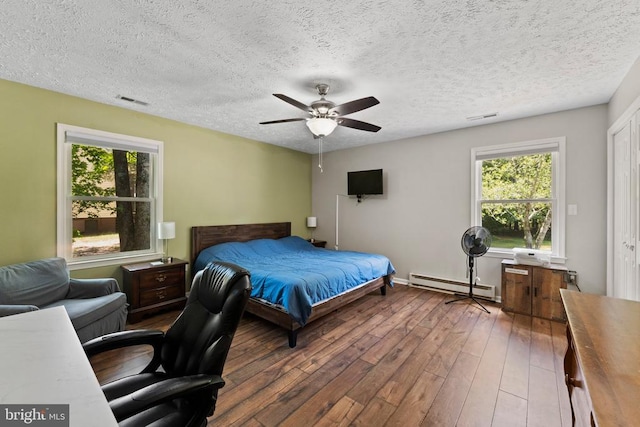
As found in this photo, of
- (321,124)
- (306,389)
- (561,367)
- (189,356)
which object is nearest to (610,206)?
(561,367)

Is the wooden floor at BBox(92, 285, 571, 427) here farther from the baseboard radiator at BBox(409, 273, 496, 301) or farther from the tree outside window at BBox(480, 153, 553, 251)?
the tree outside window at BBox(480, 153, 553, 251)

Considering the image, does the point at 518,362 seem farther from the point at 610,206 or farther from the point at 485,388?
the point at 610,206

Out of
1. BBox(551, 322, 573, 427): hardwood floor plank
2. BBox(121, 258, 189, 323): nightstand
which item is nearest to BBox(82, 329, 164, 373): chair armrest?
BBox(121, 258, 189, 323): nightstand

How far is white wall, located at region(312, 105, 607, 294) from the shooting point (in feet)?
10.4

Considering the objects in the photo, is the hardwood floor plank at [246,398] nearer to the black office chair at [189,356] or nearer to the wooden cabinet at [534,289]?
the black office chair at [189,356]

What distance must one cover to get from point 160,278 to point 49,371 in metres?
2.57

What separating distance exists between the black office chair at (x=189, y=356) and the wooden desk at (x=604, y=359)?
1233 millimetres

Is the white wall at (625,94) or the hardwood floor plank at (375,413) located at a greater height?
the white wall at (625,94)

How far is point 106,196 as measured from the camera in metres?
3.27

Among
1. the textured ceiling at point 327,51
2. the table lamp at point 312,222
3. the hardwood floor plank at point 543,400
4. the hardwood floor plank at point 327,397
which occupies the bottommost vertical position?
the hardwood floor plank at point 327,397

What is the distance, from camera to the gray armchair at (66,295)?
7.41 ft

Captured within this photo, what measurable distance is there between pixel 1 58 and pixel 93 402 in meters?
3.00

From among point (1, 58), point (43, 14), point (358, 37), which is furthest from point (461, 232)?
point (1, 58)

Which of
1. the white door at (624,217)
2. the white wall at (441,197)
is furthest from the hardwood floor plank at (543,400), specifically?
the white wall at (441,197)
